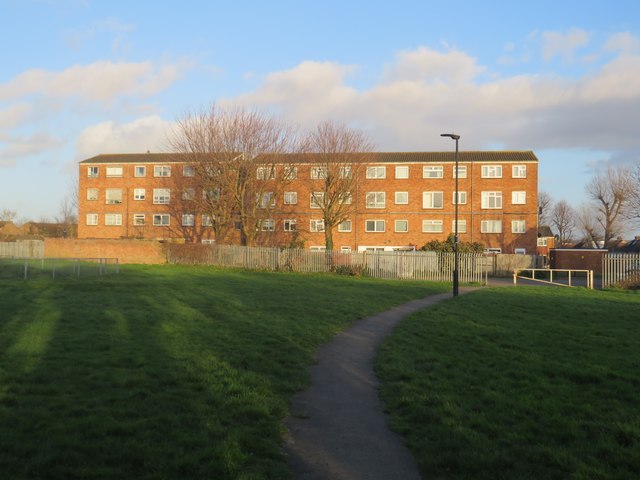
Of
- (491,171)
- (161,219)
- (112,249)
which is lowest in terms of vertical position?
(112,249)

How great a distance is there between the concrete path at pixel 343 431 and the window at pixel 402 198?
49.8 m

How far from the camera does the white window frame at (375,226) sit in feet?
197

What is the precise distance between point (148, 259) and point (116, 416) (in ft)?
142

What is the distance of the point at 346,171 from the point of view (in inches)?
1967

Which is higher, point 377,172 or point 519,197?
point 377,172

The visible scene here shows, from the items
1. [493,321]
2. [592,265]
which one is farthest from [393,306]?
[592,265]

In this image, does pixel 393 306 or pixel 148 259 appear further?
pixel 148 259

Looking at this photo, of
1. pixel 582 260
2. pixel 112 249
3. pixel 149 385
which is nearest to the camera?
pixel 149 385

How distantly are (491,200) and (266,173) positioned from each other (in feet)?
78.9

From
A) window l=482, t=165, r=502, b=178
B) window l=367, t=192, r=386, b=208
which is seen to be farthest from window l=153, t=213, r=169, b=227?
window l=482, t=165, r=502, b=178

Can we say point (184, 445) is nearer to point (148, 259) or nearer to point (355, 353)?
point (355, 353)

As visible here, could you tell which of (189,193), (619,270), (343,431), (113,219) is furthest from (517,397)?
(113,219)

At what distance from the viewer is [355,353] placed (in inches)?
450

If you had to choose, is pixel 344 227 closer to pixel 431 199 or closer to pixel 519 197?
pixel 431 199
